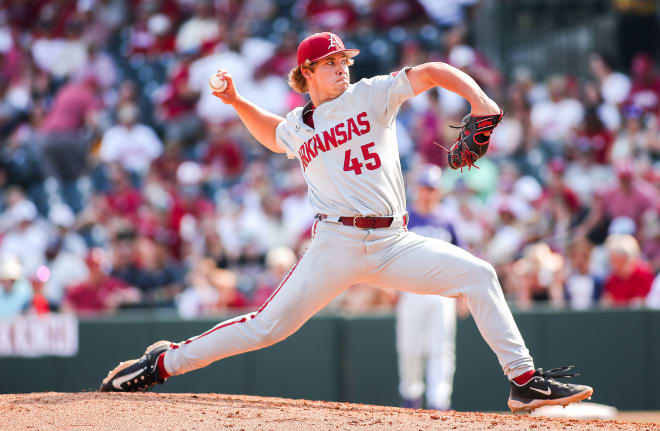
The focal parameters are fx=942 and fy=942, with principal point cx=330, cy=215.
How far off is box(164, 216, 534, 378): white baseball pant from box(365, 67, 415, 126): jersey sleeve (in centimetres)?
51

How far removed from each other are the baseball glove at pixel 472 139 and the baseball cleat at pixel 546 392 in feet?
3.38

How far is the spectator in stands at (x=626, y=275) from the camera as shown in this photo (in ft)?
28.1

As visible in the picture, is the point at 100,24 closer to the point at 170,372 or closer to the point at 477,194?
the point at 477,194

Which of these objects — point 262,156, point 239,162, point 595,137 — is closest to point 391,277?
point 595,137

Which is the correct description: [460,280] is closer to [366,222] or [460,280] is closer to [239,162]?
[366,222]

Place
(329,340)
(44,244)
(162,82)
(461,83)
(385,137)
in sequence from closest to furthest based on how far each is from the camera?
1. (461,83)
2. (385,137)
3. (329,340)
4. (44,244)
5. (162,82)

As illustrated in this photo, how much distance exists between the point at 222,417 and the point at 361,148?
139 centimetres

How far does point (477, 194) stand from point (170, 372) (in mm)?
6425

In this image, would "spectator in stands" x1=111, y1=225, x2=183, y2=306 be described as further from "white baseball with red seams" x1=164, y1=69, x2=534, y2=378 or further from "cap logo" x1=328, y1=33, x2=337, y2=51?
"cap logo" x1=328, y1=33, x2=337, y2=51

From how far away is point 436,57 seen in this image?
12406 millimetres

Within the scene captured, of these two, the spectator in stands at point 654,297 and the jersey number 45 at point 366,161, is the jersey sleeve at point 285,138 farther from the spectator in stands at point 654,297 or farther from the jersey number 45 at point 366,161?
the spectator in stands at point 654,297

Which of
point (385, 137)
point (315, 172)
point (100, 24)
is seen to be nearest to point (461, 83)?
point (385, 137)

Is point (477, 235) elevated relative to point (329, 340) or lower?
elevated

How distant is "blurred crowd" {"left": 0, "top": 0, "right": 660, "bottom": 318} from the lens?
31.4ft
